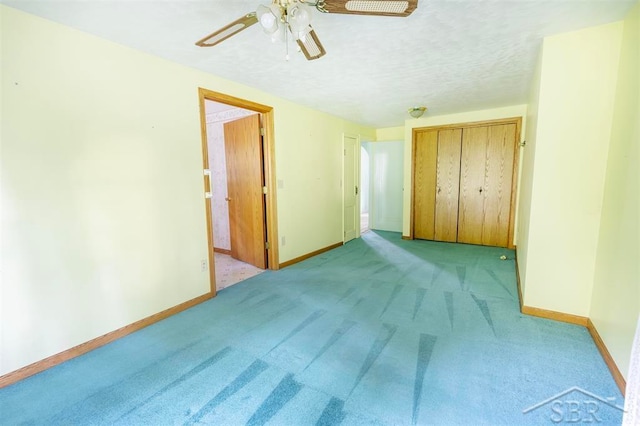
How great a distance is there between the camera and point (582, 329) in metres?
2.16

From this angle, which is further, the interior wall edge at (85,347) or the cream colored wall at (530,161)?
the cream colored wall at (530,161)

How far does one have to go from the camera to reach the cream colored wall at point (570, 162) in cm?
201

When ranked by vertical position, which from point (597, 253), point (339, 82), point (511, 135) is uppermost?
point (339, 82)

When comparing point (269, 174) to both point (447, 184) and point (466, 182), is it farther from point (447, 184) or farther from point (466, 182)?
point (466, 182)

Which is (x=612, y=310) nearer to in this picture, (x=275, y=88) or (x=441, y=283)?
(x=441, y=283)

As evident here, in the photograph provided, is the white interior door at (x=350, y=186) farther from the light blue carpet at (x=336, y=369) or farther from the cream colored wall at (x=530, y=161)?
the cream colored wall at (x=530, y=161)

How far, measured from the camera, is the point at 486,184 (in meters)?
4.61

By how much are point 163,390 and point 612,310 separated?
2.80 metres

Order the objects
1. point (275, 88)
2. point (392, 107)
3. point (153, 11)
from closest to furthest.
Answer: point (153, 11), point (275, 88), point (392, 107)

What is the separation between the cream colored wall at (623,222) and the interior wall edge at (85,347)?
3112mm

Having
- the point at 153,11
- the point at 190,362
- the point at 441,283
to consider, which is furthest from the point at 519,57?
the point at 190,362

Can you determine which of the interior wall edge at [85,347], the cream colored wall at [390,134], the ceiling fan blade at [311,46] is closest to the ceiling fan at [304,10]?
the ceiling fan blade at [311,46]

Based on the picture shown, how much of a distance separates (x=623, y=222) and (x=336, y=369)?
6.49 feet

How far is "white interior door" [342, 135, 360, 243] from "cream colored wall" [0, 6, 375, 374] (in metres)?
2.63
